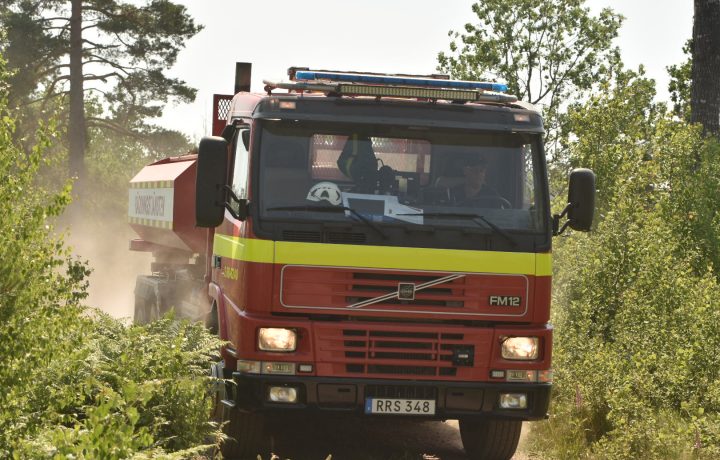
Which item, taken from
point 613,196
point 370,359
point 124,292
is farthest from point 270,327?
point 124,292

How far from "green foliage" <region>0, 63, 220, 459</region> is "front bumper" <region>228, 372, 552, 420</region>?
1.22ft

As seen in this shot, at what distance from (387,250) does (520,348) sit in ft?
4.18

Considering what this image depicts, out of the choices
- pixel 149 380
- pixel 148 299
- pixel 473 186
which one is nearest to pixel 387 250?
pixel 473 186

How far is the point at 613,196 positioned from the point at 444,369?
5.37 metres

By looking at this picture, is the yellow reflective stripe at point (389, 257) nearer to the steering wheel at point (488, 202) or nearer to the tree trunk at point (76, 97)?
the steering wheel at point (488, 202)

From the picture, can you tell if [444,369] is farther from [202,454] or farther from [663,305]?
[663,305]

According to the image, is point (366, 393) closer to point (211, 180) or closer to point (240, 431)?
point (240, 431)

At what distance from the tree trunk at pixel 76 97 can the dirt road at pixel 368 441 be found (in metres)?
29.5

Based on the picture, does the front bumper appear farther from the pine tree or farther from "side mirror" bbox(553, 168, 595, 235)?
the pine tree

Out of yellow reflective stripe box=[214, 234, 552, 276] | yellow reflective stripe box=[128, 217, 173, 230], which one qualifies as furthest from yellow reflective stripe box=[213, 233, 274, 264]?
yellow reflective stripe box=[128, 217, 173, 230]

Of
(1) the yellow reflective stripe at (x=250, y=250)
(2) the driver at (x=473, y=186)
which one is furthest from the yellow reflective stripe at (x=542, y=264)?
(1) the yellow reflective stripe at (x=250, y=250)

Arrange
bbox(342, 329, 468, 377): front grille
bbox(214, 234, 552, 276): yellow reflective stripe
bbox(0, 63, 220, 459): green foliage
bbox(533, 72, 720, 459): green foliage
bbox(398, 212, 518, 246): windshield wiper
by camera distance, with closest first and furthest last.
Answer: bbox(0, 63, 220, 459): green foliage
bbox(214, 234, 552, 276): yellow reflective stripe
bbox(342, 329, 468, 377): front grille
bbox(398, 212, 518, 246): windshield wiper
bbox(533, 72, 720, 459): green foliage

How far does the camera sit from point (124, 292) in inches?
1374

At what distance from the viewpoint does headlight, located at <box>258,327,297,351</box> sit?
346 inches
